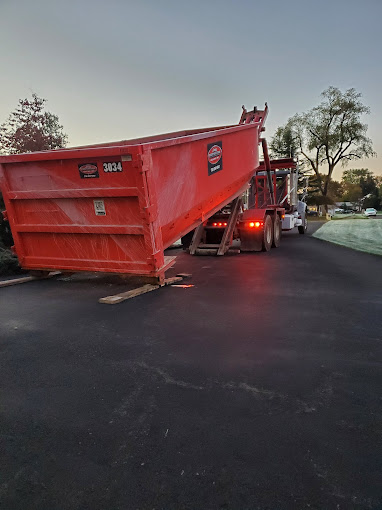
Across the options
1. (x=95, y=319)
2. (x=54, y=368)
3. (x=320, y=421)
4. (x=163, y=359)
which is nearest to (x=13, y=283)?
(x=95, y=319)

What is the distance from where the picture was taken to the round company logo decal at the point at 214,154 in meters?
6.50

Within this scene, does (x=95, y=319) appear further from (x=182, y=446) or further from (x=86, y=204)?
(x=182, y=446)

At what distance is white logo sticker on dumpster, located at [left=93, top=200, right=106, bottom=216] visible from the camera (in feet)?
17.1

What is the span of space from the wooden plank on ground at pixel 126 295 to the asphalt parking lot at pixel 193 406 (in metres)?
0.16

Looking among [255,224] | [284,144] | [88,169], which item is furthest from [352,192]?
[88,169]

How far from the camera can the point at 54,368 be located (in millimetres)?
2840

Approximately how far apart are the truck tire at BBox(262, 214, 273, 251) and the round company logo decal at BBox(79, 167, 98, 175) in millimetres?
5967

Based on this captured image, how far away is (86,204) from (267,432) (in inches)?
178

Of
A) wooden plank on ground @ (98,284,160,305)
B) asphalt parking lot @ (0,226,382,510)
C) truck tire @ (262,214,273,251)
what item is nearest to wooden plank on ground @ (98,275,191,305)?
wooden plank on ground @ (98,284,160,305)

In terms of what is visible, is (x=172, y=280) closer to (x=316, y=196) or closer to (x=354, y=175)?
(x=316, y=196)

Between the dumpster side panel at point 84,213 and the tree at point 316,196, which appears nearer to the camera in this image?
the dumpster side panel at point 84,213

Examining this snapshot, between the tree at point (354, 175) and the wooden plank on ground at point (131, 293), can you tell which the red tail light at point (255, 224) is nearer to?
the wooden plank on ground at point (131, 293)

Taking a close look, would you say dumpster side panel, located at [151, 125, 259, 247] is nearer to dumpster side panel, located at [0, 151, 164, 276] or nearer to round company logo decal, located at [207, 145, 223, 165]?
round company logo decal, located at [207, 145, 223, 165]

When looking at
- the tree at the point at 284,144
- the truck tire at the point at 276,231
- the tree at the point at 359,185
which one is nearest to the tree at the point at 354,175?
the tree at the point at 359,185
